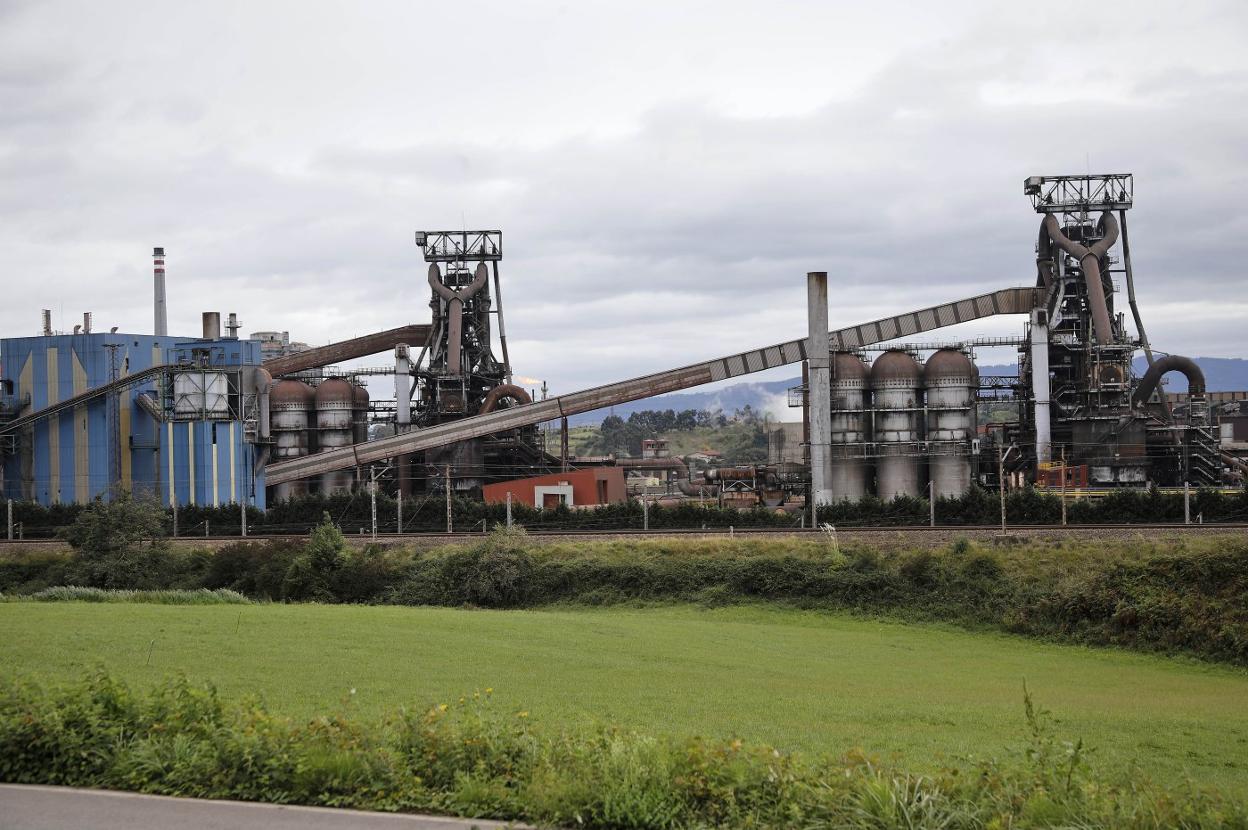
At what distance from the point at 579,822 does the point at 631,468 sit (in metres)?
64.2

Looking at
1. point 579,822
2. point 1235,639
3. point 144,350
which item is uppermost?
point 144,350

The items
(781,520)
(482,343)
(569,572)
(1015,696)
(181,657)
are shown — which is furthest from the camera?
(482,343)

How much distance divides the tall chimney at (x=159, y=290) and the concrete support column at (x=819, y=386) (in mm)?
44227

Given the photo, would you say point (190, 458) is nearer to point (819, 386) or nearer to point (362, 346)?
point (362, 346)

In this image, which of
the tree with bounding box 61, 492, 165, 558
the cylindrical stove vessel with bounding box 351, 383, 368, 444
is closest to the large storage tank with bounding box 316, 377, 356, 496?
the cylindrical stove vessel with bounding box 351, 383, 368, 444

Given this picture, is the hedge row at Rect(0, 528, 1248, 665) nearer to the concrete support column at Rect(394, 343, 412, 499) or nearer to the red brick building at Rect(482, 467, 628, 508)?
the red brick building at Rect(482, 467, 628, 508)

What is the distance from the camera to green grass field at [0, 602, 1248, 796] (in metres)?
15.3

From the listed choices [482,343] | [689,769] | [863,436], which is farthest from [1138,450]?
[689,769]

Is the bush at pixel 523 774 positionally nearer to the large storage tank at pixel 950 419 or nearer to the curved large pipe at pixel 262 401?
the large storage tank at pixel 950 419

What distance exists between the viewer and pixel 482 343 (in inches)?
2766

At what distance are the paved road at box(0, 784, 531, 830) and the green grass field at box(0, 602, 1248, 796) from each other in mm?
3235

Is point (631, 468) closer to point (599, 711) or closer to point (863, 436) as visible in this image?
point (863, 436)

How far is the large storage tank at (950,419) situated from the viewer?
59.5m

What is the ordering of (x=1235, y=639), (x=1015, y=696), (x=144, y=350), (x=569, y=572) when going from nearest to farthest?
1. (x=1015, y=696)
2. (x=1235, y=639)
3. (x=569, y=572)
4. (x=144, y=350)
